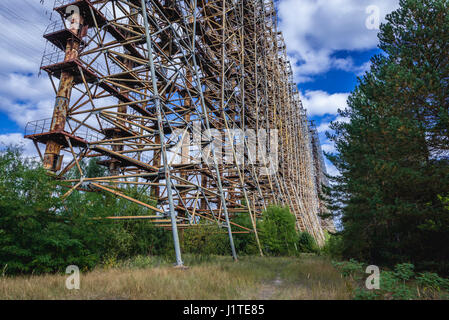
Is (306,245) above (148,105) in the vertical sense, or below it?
below

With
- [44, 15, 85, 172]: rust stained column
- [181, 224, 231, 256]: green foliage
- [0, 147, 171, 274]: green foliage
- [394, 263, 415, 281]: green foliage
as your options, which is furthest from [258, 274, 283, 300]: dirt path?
[44, 15, 85, 172]: rust stained column

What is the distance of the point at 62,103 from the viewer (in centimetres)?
1051

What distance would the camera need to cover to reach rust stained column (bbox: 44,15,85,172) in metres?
9.94

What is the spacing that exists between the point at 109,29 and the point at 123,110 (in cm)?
412

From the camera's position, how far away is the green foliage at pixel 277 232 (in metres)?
15.6

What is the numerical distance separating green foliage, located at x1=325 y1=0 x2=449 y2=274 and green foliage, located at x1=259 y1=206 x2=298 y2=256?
5.17 metres

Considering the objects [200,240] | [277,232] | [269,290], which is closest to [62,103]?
[200,240]

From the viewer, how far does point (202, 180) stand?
17766 mm

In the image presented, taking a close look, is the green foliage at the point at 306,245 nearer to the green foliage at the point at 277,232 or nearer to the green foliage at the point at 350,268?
the green foliage at the point at 277,232

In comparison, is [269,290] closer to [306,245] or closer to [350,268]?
[350,268]

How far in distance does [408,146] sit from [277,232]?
9.95 meters

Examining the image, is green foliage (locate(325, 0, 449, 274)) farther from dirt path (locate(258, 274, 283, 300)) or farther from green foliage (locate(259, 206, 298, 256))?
green foliage (locate(259, 206, 298, 256))
